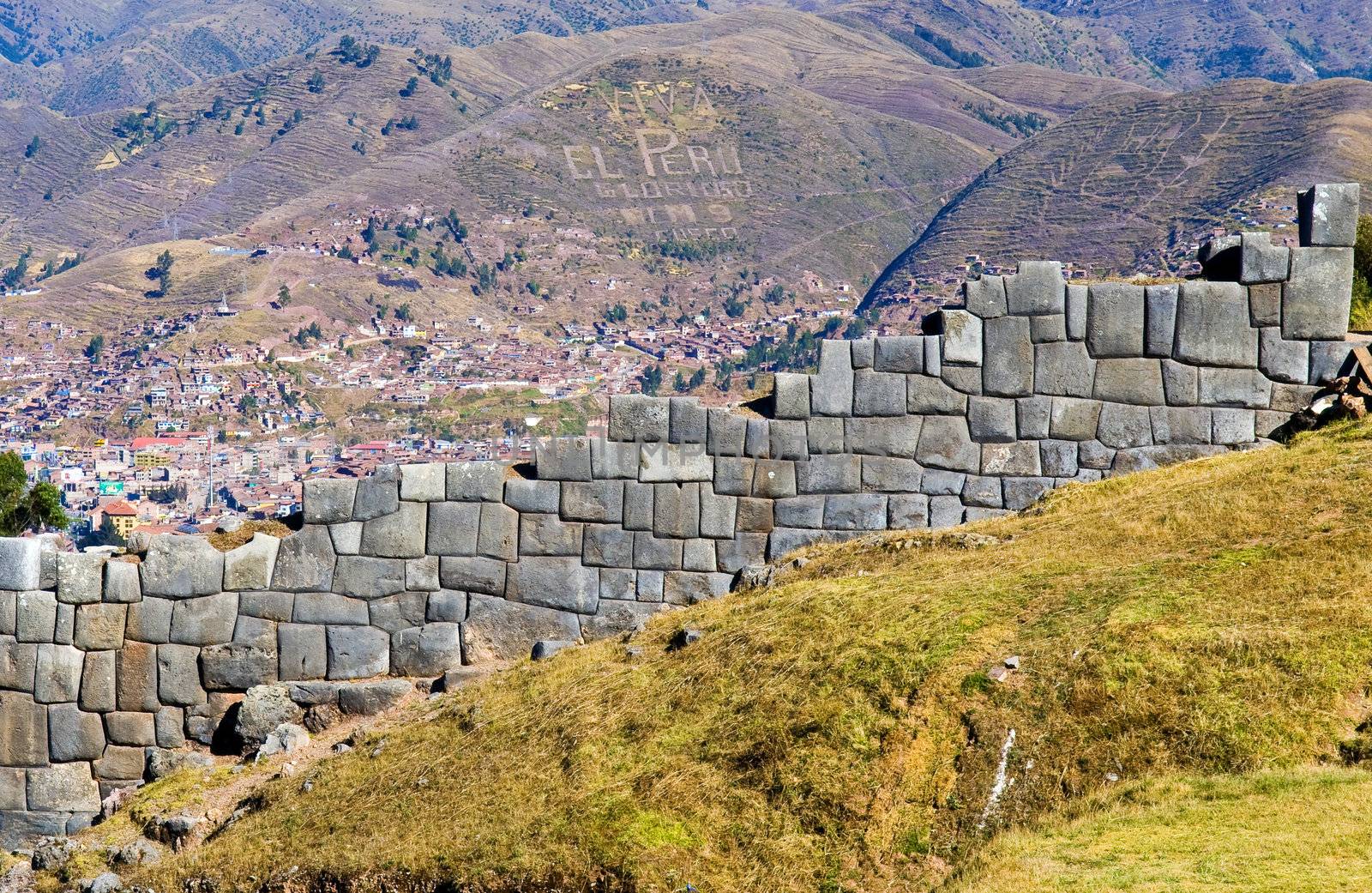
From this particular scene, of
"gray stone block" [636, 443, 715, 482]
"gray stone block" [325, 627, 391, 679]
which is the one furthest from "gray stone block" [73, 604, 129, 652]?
"gray stone block" [636, 443, 715, 482]

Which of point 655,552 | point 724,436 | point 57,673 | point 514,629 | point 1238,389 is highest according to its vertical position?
point 1238,389

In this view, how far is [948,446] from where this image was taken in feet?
45.0

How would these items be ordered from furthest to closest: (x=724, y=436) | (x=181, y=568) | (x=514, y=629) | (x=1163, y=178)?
1. (x=1163, y=178)
2. (x=724, y=436)
3. (x=514, y=629)
4. (x=181, y=568)

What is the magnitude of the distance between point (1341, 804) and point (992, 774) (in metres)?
1.73

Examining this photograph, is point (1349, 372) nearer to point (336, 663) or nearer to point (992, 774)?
point (992, 774)

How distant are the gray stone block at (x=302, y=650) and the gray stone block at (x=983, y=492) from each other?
5168 mm

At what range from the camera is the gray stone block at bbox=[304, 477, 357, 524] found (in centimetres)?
1355

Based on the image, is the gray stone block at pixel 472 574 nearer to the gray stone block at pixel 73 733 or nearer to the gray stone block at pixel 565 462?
the gray stone block at pixel 565 462

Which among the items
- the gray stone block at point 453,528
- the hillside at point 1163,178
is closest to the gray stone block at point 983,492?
the gray stone block at point 453,528

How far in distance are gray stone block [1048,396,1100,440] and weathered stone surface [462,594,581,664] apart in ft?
13.5

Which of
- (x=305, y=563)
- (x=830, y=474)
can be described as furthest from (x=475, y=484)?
(x=830, y=474)

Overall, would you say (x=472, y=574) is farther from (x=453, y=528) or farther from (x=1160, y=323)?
(x=1160, y=323)

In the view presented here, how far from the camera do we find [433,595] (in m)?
13.6

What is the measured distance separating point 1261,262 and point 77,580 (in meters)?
9.53
